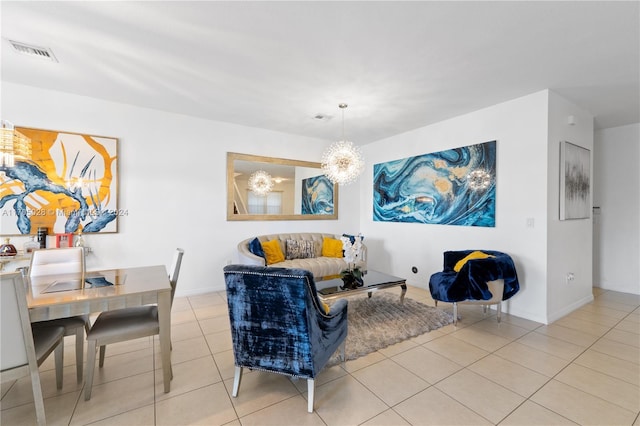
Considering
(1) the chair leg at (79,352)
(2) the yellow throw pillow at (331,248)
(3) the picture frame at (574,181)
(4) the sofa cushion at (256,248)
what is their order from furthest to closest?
(2) the yellow throw pillow at (331,248), (4) the sofa cushion at (256,248), (3) the picture frame at (574,181), (1) the chair leg at (79,352)

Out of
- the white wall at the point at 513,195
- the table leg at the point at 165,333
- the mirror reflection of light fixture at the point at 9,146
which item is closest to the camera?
the table leg at the point at 165,333

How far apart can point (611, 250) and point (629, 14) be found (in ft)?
13.9

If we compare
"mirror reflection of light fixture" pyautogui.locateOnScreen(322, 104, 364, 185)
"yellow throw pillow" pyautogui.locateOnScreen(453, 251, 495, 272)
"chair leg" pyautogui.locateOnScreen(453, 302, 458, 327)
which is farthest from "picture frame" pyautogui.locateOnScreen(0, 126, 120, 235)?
"yellow throw pillow" pyautogui.locateOnScreen(453, 251, 495, 272)

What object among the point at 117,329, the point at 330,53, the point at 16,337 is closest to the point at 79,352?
the point at 117,329

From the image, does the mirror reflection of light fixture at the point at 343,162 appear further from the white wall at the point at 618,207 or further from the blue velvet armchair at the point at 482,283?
the white wall at the point at 618,207

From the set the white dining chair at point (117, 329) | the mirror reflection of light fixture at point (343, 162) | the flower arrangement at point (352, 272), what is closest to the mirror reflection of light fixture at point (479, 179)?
the mirror reflection of light fixture at point (343, 162)

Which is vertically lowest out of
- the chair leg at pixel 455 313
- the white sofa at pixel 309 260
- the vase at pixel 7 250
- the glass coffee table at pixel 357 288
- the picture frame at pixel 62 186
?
the chair leg at pixel 455 313

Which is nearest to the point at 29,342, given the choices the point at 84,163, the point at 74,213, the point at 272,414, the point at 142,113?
the point at 272,414

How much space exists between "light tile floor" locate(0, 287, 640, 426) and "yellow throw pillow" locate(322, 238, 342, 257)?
7.32 ft

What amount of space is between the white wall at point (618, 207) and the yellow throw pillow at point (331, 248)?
444 cm

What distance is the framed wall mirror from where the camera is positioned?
460cm

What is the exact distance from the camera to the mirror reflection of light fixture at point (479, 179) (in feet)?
12.3

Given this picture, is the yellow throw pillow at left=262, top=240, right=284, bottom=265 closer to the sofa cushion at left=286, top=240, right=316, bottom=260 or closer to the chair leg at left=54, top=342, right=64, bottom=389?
the sofa cushion at left=286, top=240, right=316, bottom=260

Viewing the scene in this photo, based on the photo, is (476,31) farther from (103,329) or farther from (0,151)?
(0,151)
